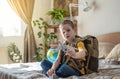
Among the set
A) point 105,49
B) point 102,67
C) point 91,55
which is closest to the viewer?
point 91,55

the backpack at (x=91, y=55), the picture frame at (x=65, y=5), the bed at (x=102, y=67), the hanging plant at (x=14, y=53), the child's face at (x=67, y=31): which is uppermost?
the picture frame at (x=65, y=5)

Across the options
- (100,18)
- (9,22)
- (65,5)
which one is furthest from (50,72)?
(9,22)

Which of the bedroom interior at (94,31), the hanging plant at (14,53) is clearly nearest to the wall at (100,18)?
the bedroom interior at (94,31)

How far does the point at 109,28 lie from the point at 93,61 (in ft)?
5.75

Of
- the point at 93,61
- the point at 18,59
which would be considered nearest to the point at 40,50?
the point at 18,59

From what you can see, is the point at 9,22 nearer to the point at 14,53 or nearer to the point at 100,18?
the point at 14,53

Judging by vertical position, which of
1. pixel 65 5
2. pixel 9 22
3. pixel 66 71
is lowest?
pixel 66 71

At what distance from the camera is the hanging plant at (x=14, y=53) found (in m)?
4.91

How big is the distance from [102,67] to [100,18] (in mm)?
1588

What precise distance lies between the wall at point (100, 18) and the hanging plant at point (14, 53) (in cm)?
134

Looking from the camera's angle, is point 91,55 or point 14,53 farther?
point 14,53

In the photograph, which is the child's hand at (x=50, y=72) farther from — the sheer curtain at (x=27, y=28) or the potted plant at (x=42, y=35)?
the sheer curtain at (x=27, y=28)

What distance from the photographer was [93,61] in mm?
2383

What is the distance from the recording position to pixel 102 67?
2.81 meters
